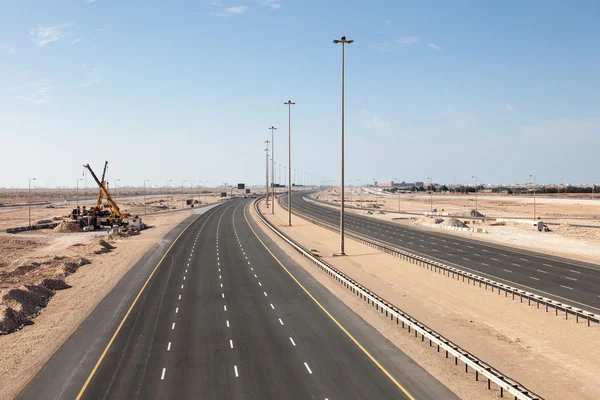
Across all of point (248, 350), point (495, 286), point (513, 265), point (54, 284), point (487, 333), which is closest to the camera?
point (248, 350)

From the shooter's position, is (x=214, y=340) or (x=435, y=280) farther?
(x=435, y=280)

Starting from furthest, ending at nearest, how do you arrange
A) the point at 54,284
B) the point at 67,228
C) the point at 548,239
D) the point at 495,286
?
the point at 67,228 → the point at 548,239 → the point at 54,284 → the point at 495,286

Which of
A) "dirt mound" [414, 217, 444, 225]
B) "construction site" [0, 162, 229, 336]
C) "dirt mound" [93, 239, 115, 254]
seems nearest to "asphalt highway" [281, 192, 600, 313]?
"dirt mound" [414, 217, 444, 225]

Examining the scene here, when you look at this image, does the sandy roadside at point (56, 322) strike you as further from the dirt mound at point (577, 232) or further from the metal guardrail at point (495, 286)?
the dirt mound at point (577, 232)

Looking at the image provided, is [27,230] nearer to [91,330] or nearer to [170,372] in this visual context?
[91,330]

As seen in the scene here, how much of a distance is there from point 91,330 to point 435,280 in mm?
27522

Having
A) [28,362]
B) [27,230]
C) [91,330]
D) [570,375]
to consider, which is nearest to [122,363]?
[28,362]

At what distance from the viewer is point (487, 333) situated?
27.2 m

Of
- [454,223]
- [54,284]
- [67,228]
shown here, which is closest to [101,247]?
[54,284]

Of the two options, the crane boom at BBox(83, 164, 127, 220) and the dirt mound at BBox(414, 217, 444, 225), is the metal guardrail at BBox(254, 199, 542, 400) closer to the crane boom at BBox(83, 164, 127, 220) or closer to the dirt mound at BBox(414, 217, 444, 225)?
the dirt mound at BBox(414, 217, 444, 225)

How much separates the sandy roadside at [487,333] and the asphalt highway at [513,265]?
5365 mm

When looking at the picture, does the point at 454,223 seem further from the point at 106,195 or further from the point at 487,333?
the point at 106,195

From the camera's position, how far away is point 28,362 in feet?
76.0

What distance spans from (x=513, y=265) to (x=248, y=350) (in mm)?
35579
